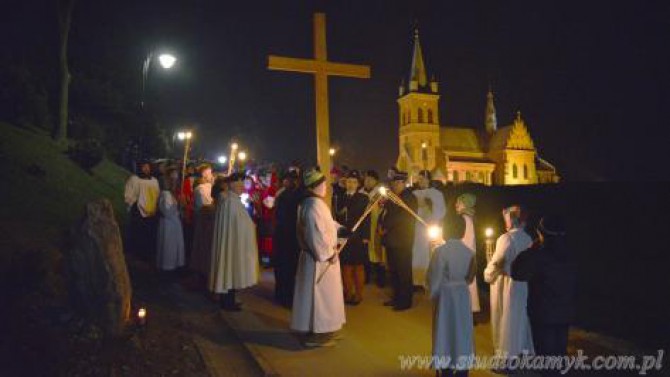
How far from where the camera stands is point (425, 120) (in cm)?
9375

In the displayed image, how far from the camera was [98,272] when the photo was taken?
20.7 ft

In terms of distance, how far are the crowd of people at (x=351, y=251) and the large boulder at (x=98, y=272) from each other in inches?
76.6

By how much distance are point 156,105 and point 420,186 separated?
2403 centimetres

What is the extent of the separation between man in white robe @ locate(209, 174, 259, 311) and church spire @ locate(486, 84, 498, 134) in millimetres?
105586

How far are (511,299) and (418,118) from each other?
89050 millimetres

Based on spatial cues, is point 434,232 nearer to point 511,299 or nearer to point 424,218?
point 511,299

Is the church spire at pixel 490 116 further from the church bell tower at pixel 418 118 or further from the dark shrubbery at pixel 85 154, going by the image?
the dark shrubbery at pixel 85 154

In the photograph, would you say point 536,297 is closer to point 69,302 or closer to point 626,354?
point 626,354

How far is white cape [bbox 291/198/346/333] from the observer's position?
6.47m

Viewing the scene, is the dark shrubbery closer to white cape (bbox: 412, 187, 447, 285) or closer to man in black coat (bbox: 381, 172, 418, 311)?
white cape (bbox: 412, 187, 447, 285)

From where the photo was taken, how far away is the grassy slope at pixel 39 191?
10.2 metres

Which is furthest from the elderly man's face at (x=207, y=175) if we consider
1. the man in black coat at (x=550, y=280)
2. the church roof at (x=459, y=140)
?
the church roof at (x=459, y=140)

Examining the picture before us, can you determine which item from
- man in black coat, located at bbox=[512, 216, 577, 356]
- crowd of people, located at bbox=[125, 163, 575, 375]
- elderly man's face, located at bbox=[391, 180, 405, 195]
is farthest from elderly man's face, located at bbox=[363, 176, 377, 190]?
man in black coat, located at bbox=[512, 216, 577, 356]

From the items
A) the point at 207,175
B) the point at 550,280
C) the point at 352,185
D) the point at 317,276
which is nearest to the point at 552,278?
the point at 550,280
